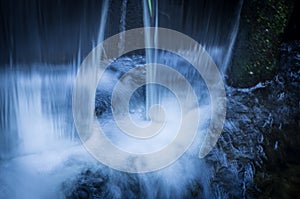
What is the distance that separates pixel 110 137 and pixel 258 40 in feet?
10.2

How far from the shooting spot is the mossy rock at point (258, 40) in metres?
4.53

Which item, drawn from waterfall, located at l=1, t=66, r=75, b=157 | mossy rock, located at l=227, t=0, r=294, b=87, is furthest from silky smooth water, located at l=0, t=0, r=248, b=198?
mossy rock, located at l=227, t=0, r=294, b=87

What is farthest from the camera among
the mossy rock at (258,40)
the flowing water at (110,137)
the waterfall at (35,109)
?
the mossy rock at (258,40)

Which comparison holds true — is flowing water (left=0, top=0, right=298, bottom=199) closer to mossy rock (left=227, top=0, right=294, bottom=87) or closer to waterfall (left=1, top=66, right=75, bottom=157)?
waterfall (left=1, top=66, right=75, bottom=157)

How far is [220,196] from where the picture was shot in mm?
3150

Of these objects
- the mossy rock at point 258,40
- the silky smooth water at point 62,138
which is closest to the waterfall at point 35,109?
the silky smooth water at point 62,138

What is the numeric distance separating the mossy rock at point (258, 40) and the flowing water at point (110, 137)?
21cm

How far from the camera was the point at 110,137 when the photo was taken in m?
4.04

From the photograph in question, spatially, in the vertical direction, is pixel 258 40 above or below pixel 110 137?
above

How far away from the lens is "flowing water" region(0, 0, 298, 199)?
3207mm

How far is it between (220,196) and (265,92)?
2410 millimetres

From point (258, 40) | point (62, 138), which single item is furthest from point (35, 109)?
point (258, 40)

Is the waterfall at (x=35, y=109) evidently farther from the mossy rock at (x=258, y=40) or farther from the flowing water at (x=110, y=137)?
the mossy rock at (x=258, y=40)

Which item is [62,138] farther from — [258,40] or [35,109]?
[258,40]
